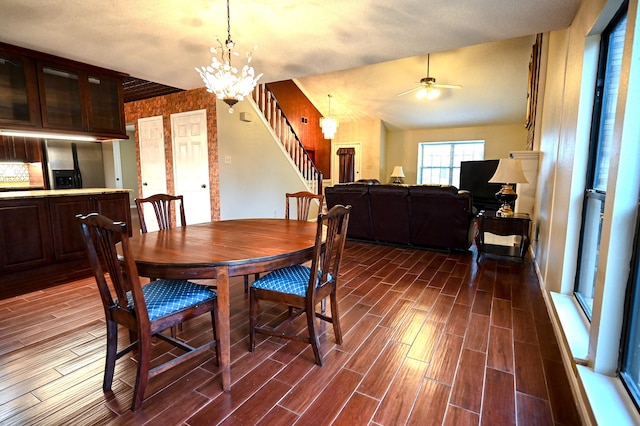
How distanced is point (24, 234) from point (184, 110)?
2800 millimetres

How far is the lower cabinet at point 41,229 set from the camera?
3.11 meters

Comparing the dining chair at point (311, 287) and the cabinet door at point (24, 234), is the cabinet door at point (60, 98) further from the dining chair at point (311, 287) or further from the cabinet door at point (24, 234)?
the dining chair at point (311, 287)

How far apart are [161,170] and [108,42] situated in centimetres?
257

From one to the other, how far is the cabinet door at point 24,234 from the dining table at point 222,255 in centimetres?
207

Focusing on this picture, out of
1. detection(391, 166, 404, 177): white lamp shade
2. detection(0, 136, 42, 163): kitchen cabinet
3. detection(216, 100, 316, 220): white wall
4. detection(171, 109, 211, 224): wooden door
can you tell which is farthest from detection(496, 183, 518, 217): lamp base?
detection(0, 136, 42, 163): kitchen cabinet

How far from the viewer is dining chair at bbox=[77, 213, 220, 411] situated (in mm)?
1386

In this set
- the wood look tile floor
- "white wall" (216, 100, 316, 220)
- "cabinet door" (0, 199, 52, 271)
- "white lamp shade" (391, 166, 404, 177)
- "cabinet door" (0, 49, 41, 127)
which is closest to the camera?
the wood look tile floor

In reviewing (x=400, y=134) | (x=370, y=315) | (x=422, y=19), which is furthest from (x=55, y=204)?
(x=400, y=134)

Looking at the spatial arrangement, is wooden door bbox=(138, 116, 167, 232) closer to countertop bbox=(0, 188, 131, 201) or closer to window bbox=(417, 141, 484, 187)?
countertop bbox=(0, 188, 131, 201)

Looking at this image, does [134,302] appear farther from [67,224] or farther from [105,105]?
[105,105]

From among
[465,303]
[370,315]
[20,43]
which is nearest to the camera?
[370,315]

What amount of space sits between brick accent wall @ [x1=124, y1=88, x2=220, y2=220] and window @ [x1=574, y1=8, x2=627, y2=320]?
4.40m

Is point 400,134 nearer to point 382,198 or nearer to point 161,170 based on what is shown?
point 382,198

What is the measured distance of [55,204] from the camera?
3.42m
